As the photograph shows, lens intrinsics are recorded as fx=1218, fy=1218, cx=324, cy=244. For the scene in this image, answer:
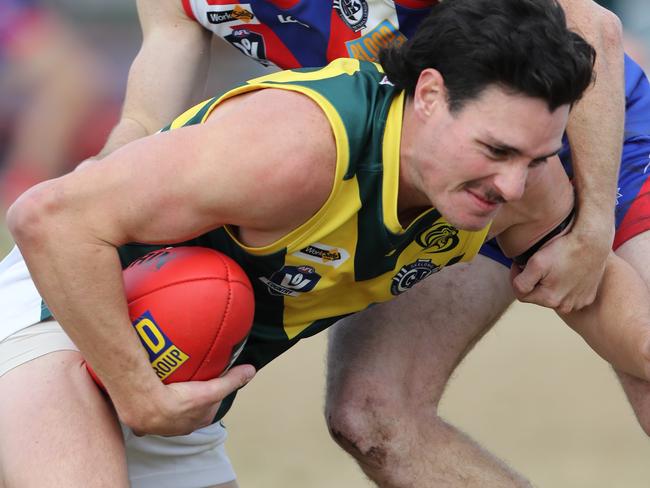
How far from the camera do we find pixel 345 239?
11.0 feet

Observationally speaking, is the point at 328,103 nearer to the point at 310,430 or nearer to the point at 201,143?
the point at 201,143

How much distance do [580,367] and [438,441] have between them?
364 cm

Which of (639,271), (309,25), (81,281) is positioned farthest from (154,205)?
(639,271)

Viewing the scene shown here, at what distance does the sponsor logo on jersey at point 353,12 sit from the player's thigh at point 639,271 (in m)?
1.13

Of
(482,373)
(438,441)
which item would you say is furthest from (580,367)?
(438,441)

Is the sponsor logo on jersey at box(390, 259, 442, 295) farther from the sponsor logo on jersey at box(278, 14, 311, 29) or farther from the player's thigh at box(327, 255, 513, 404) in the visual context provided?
the sponsor logo on jersey at box(278, 14, 311, 29)

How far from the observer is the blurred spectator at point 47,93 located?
8.40m

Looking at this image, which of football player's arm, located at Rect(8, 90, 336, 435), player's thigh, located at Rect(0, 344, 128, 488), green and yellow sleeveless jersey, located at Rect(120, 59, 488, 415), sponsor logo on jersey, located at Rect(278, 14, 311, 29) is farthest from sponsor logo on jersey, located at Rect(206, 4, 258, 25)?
player's thigh, located at Rect(0, 344, 128, 488)

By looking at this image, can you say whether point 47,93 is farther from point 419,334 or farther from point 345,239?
point 345,239

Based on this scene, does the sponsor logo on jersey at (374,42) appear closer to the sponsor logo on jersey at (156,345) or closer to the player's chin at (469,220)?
the player's chin at (469,220)

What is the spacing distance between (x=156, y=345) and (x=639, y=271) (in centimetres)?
160

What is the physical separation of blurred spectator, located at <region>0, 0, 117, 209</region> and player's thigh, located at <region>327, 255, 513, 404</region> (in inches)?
177

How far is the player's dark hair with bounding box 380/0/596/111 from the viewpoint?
3.08 m

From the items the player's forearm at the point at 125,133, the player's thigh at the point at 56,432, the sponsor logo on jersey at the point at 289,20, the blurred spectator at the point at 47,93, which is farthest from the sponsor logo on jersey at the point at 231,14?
the blurred spectator at the point at 47,93
